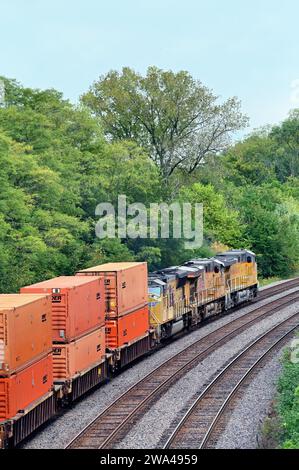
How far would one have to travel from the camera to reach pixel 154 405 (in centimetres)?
2844

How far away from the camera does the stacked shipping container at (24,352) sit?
22344 mm

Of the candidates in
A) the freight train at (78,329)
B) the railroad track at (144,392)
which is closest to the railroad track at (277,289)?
the railroad track at (144,392)

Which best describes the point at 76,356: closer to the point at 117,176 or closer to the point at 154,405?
the point at 154,405

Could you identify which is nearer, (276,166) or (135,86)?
(135,86)

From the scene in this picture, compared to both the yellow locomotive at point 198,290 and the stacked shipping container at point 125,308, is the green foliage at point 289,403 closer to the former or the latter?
the stacked shipping container at point 125,308

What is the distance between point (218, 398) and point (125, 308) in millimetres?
6487

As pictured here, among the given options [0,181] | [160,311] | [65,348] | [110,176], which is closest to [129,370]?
[160,311]

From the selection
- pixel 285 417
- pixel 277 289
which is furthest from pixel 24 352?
pixel 277 289

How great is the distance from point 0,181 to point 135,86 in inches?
1412

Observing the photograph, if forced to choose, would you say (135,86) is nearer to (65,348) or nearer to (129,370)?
(129,370)

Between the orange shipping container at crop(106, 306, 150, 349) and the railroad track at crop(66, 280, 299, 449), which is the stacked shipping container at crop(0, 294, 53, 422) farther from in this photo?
the orange shipping container at crop(106, 306, 150, 349)

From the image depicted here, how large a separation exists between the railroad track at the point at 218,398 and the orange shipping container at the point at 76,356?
3.97 meters

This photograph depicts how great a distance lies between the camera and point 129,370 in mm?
34781

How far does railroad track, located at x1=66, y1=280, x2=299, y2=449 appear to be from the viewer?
24516 millimetres
